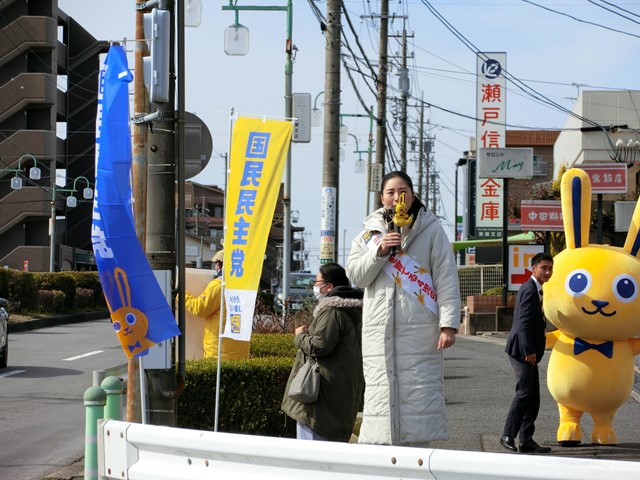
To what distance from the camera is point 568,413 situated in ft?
31.6

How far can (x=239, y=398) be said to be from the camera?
9.44 meters

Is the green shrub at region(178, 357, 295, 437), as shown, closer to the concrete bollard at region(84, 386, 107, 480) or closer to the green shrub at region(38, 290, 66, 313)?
the concrete bollard at region(84, 386, 107, 480)

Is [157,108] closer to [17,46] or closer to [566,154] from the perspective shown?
[566,154]

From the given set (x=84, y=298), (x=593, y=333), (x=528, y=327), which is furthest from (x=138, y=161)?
(x=84, y=298)

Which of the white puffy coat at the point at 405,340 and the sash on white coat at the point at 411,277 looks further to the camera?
the sash on white coat at the point at 411,277

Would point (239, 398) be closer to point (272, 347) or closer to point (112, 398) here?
point (272, 347)

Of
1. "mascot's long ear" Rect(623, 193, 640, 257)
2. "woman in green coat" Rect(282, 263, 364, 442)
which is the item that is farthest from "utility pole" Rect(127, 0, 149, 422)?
"mascot's long ear" Rect(623, 193, 640, 257)

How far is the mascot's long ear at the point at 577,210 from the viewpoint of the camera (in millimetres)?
9992

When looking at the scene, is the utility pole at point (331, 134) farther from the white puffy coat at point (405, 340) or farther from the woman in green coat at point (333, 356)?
the white puffy coat at point (405, 340)

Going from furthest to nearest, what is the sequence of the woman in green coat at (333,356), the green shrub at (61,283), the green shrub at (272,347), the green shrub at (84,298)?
the green shrub at (84,298), the green shrub at (61,283), the green shrub at (272,347), the woman in green coat at (333,356)

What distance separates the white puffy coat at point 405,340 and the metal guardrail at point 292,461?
4.74ft

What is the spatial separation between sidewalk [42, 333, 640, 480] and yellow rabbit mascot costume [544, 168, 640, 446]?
369 millimetres

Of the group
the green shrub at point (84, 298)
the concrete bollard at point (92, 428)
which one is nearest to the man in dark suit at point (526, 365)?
the concrete bollard at point (92, 428)

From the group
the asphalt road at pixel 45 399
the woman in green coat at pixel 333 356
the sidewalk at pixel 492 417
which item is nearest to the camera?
the woman in green coat at pixel 333 356
